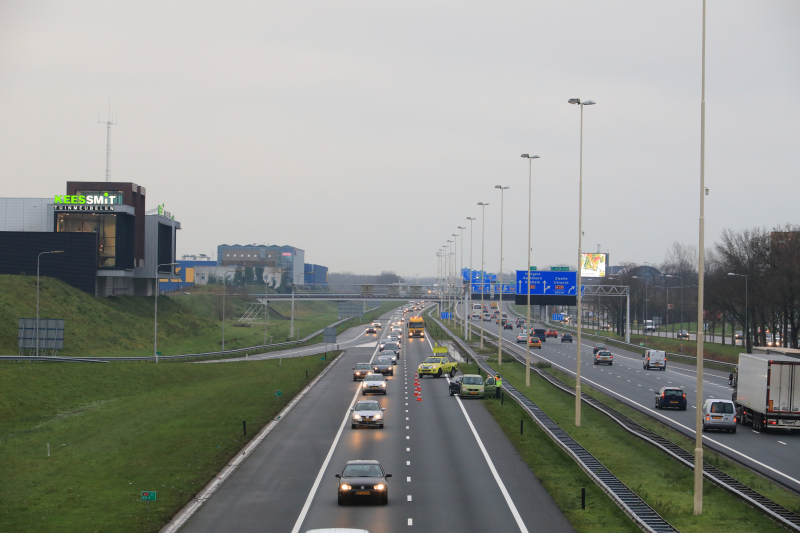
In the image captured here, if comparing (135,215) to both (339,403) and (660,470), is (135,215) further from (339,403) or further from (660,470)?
(660,470)

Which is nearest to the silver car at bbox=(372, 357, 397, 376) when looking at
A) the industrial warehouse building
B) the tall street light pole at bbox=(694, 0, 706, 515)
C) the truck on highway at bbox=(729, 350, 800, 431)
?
the truck on highway at bbox=(729, 350, 800, 431)

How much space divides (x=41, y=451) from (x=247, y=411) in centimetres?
1275

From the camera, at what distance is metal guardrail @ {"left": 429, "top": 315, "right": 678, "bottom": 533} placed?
20675mm

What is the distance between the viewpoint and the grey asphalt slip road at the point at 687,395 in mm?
31516

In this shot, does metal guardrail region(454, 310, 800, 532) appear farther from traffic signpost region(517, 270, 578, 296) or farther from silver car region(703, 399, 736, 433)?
traffic signpost region(517, 270, 578, 296)

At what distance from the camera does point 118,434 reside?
38312 mm

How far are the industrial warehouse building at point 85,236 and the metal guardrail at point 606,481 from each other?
68.2 meters

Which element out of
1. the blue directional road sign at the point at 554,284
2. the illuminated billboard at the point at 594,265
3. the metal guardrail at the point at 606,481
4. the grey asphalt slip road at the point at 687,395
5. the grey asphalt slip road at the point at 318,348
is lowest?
the grey asphalt slip road at the point at 318,348

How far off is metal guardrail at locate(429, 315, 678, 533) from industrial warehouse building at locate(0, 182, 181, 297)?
68246 millimetres

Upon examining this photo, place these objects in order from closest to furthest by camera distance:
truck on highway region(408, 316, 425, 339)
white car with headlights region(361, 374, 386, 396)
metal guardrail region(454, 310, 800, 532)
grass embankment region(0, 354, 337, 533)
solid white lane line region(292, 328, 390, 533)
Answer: metal guardrail region(454, 310, 800, 532)
solid white lane line region(292, 328, 390, 533)
grass embankment region(0, 354, 337, 533)
white car with headlights region(361, 374, 386, 396)
truck on highway region(408, 316, 425, 339)

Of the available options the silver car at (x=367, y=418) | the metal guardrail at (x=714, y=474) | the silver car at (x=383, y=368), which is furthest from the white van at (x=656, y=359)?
the silver car at (x=367, y=418)

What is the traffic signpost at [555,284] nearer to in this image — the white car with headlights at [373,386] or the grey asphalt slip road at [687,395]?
the grey asphalt slip road at [687,395]

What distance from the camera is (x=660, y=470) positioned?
28.8 metres

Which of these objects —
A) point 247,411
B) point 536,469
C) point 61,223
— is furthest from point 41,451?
point 61,223
